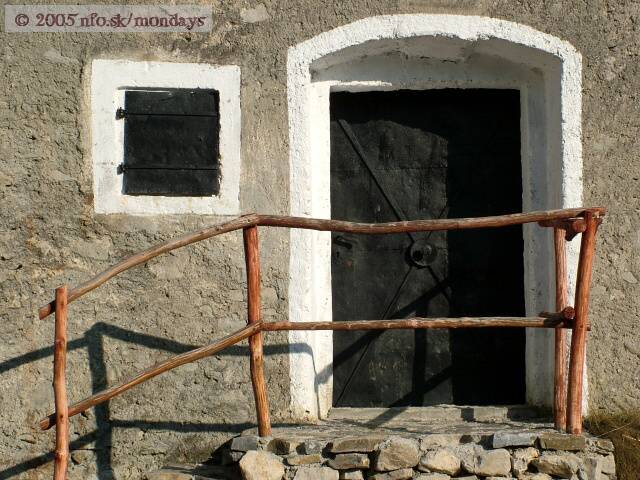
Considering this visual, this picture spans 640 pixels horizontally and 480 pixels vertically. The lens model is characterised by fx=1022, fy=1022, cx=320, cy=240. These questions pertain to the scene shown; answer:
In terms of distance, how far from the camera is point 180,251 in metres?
5.23

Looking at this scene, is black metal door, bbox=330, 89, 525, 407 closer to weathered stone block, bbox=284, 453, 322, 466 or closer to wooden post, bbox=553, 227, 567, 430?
wooden post, bbox=553, 227, 567, 430

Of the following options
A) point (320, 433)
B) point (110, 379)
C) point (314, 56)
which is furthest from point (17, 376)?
point (314, 56)

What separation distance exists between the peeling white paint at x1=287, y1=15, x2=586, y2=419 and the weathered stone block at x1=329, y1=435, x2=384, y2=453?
0.62 metres

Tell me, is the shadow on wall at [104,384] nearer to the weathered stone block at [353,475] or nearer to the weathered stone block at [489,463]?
the weathered stone block at [353,475]

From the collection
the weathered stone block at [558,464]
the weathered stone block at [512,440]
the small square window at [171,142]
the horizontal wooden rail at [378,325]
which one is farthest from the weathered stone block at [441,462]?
the small square window at [171,142]

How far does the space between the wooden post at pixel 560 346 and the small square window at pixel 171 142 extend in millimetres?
1747

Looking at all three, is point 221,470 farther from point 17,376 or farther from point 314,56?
point 314,56

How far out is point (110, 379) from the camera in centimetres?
516

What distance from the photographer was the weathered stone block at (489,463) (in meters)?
4.49

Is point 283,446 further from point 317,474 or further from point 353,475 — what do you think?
point 353,475

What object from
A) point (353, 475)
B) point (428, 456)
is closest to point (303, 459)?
point (353, 475)

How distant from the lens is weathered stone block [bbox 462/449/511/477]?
449 cm

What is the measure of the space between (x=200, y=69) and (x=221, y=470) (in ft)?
6.66

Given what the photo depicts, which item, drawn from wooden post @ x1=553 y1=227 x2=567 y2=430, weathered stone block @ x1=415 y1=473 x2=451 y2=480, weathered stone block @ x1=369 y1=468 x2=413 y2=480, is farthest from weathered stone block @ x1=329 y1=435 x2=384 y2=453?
wooden post @ x1=553 y1=227 x2=567 y2=430
